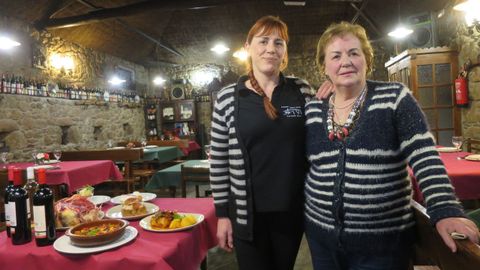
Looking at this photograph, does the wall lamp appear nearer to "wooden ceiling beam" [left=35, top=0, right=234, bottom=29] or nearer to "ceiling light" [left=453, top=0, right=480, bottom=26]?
"ceiling light" [left=453, top=0, right=480, bottom=26]

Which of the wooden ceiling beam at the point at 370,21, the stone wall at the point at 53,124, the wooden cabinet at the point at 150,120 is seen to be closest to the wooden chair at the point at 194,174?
the stone wall at the point at 53,124

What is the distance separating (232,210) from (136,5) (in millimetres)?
5646

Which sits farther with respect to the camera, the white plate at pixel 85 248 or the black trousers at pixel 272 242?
the black trousers at pixel 272 242

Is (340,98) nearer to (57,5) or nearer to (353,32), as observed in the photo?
(353,32)

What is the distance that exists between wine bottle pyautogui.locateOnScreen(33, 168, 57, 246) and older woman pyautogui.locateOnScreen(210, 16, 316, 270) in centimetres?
65

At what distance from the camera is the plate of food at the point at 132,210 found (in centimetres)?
175

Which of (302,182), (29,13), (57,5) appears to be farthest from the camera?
(57,5)

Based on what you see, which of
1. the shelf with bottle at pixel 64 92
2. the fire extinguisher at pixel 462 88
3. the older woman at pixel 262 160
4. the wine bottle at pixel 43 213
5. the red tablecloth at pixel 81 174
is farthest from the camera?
the shelf with bottle at pixel 64 92

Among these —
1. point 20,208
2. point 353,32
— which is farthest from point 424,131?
point 20,208

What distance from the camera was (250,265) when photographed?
60.3 inches

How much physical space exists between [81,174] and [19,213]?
263cm

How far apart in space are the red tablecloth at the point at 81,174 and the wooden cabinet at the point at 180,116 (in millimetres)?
5627

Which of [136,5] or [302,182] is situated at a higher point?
[136,5]

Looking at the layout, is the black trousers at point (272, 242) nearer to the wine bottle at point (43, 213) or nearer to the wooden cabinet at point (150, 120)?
the wine bottle at point (43, 213)
